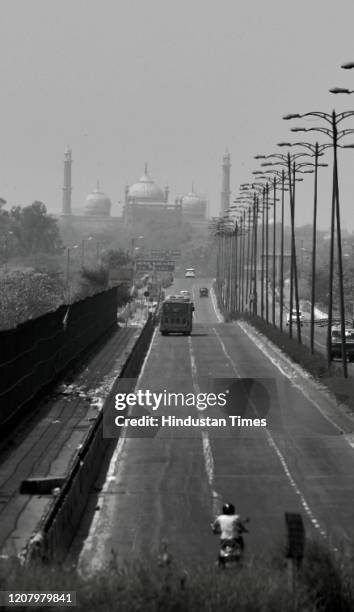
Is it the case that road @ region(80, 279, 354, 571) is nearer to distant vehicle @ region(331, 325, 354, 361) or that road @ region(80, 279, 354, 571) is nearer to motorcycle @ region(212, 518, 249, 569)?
motorcycle @ region(212, 518, 249, 569)

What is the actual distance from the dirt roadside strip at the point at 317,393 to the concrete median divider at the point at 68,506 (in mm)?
8098

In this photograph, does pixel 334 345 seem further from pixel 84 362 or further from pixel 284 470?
pixel 284 470

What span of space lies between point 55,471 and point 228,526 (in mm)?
13294

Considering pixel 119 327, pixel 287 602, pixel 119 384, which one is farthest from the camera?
pixel 119 327

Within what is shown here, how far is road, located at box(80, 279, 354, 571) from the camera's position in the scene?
25766 millimetres

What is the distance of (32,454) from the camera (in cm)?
3712

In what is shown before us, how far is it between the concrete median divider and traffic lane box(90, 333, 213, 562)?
1.61ft

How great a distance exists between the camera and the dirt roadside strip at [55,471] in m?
24.0

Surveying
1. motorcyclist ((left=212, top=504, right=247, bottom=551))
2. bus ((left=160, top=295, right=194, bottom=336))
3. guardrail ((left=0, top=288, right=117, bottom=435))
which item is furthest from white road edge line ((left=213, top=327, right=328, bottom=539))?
bus ((left=160, top=295, right=194, bottom=336))

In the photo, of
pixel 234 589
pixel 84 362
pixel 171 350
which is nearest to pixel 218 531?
pixel 234 589

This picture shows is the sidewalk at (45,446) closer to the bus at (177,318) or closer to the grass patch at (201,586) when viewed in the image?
the grass patch at (201,586)

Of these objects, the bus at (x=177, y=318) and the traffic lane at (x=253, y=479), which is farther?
the bus at (x=177, y=318)

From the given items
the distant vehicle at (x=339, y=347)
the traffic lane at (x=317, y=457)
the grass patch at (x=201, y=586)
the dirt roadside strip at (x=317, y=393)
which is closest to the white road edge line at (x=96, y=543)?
the grass patch at (x=201, y=586)

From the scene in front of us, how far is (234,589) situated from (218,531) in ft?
12.5
